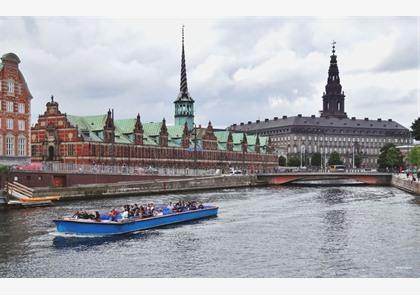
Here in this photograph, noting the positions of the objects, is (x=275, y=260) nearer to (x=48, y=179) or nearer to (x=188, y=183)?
(x=48, y=179)

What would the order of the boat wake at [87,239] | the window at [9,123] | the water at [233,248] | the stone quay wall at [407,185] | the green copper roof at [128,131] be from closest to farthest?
the water at [233,248] < the boat wake at [87,239] < the window at [9,123] < the stone quay wall at [407,185] < the green copper roof at [128,131]

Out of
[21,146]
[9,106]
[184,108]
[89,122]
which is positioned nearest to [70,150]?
[89,122]

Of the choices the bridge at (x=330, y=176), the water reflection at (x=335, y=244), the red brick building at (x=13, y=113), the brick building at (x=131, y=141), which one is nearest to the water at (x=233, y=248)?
the water reflection at (x=335, y=244)

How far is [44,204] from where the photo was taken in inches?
2879

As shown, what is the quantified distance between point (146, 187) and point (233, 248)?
2273 inches

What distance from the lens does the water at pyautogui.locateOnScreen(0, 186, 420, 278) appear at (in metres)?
36.2

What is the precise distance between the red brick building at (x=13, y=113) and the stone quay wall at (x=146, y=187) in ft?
39.1

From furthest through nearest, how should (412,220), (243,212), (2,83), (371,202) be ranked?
(2,83) → (371,202) → (243,212) → (412,220)

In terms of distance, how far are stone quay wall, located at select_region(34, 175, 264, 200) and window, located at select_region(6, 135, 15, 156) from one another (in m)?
12.0

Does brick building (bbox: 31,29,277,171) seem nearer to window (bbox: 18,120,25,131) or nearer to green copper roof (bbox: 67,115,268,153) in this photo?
green copper roof (bbox: 67,115,268,153)

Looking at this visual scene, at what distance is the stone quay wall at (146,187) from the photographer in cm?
8275

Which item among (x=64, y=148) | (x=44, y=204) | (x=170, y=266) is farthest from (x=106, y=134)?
(x=170, y=266)

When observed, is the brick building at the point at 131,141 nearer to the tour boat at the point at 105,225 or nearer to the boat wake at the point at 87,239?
the tour boat at the point at 105,225

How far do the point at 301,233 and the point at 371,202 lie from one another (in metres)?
34.2
